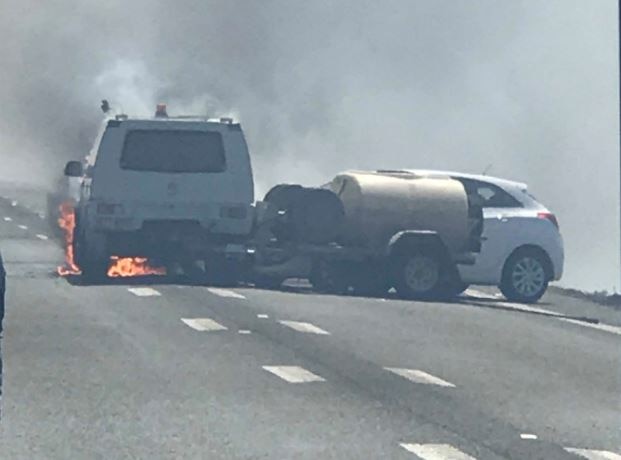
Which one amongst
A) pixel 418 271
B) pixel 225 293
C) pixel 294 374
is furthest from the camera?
pixel 418 271

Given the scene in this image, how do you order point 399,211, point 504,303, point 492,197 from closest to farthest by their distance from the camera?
point 399,211
point 504,303
point 492,197

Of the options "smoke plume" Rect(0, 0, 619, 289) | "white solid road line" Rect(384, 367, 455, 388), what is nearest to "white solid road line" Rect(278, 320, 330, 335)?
"white solid road line" Rect(384, 367, 455, 388)

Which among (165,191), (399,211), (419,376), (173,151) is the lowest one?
(419,376)

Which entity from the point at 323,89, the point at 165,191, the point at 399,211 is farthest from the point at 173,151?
the point at 323,89

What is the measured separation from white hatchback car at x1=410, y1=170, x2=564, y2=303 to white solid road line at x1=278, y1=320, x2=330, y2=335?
582 cm

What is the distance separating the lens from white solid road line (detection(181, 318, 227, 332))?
17844mm

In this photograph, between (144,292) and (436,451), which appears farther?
(144,292)

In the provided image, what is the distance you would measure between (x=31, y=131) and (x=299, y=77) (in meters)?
7.85

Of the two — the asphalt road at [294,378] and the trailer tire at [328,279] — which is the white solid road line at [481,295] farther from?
the asphalt road at [294,378]

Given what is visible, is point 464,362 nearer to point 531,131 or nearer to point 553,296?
point 553,296

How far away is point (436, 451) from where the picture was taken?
A: 11078 mm

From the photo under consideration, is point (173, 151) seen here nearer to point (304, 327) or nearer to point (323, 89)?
point (304, 327)

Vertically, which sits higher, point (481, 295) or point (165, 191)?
point (165, 191)

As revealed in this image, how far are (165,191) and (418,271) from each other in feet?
10.2
